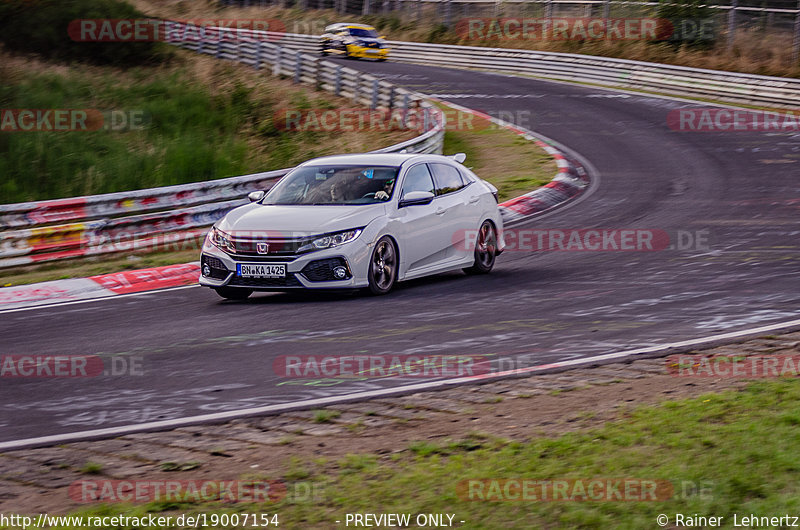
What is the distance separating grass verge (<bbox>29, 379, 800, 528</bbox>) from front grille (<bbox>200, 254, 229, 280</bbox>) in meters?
5.32

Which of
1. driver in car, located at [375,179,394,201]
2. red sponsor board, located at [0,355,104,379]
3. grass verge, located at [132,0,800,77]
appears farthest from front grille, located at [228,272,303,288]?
grass verge, located at [132,0,800,77]

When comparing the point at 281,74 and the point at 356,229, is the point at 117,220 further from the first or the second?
the point at 281,74

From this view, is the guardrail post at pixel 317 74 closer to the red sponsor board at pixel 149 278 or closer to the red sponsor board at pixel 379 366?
the red sponsor board at pixel 149 278

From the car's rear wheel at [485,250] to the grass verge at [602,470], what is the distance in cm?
629

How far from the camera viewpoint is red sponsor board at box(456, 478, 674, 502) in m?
4.87

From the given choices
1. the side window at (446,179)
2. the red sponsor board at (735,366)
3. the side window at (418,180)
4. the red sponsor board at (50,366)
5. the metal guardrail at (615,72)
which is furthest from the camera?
the metal guardrail at (615,72)

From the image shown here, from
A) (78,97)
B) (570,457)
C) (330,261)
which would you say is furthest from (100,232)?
(78,97)

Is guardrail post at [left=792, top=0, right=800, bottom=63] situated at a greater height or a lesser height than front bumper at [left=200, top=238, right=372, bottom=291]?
greater

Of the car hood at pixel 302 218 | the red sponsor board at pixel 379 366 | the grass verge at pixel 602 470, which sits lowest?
the red sponsor board at pixel 379 366

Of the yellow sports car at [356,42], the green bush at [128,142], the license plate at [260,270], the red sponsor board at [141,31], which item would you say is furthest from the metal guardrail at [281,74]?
the license plate at [260,270]

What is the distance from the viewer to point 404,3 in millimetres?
55312

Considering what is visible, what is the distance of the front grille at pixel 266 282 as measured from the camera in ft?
34.7

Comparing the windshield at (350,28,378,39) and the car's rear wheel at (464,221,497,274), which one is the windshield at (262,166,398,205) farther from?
the windshield at (350,28,378,39)

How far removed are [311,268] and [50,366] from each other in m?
3.15
